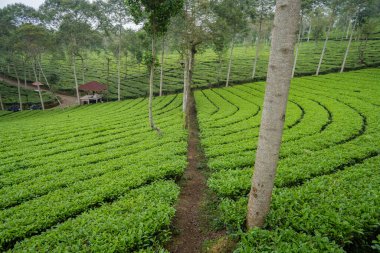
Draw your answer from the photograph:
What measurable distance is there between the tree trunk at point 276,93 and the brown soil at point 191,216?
2.38 metres

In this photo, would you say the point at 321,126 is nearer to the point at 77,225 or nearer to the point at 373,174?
the point at 373,174

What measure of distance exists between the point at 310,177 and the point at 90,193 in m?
7.62

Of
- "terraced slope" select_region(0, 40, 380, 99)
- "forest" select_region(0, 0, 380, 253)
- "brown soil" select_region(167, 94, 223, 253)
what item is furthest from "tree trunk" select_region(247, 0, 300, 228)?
"terraced slope" select_region(0, 40, 380, 99)

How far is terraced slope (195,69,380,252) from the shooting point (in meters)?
4.75

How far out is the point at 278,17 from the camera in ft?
11.7

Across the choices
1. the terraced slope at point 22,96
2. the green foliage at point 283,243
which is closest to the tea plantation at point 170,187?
the green foliage at point 283,243

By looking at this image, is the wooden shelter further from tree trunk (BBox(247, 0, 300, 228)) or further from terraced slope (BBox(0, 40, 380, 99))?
tree trunk (BBox(247, 0, 300, 228))

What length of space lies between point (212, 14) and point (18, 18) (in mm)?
38330

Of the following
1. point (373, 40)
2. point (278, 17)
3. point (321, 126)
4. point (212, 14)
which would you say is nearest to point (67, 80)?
point (212, 14)

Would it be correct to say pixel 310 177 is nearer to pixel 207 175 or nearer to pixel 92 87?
pixel 207 175

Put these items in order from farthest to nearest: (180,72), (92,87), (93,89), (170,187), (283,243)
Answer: (180,72), (92,87), (93,89), (170,187), (283,243)

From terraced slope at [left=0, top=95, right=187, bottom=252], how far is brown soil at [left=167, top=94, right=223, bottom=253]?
45 centimetres

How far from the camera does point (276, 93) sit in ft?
12.5

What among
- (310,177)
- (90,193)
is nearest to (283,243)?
(310,177)
